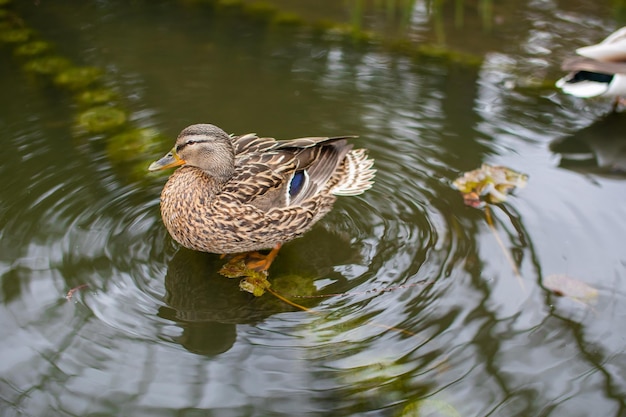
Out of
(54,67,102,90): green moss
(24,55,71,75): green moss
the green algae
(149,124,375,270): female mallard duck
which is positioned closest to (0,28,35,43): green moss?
the green algae

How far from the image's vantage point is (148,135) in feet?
17.0

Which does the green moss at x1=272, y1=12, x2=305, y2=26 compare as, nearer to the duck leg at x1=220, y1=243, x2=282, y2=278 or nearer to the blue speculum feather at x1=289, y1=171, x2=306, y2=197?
the blue speculum feather at x1=289, y1=171, x2=306, y2=197

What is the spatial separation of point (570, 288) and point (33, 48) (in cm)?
520

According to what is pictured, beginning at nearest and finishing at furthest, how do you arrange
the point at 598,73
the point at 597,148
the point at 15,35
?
1. the point at 597,148
2. the point at 598,73
3. the point at 15,35

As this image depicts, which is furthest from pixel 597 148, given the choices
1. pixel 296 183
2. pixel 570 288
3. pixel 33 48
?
pixel 33 48

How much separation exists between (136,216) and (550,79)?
4.19 meters

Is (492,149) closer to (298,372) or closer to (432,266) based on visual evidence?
(432,266)

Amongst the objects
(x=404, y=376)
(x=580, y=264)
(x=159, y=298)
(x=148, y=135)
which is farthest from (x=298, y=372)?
(x=148, y=135)

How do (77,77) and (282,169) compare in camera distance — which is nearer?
(282,169)

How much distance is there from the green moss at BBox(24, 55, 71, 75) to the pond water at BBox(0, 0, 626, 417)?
0.12 meters

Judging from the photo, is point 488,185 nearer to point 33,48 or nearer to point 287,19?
point 287,19

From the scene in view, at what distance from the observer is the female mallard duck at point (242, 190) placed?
12.8 ft

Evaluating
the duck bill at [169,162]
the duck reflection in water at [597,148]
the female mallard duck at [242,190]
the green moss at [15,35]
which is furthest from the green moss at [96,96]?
the duck reflection in water at [597,148]

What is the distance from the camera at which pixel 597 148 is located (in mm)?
5418
